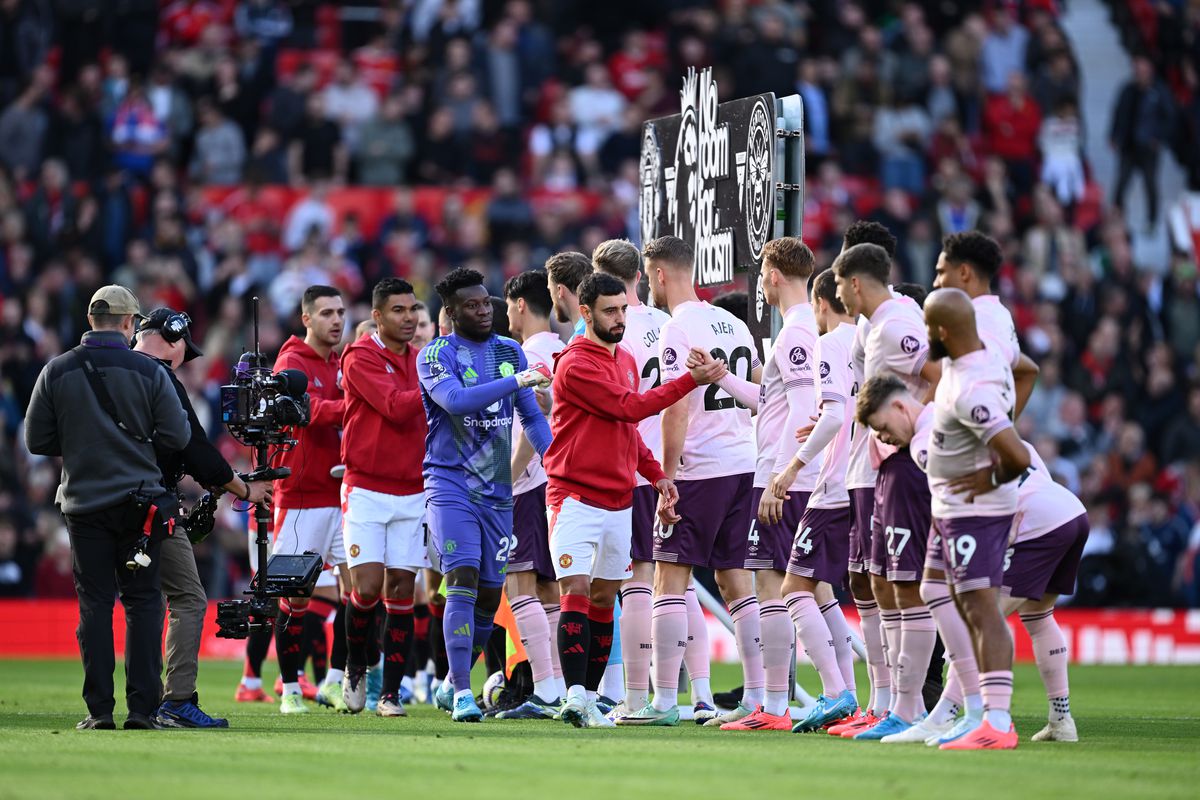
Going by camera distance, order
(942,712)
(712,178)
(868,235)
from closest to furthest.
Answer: (942,712)
(868,235)
(712,178)

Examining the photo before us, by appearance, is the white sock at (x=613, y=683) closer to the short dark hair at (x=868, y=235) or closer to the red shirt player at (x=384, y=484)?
the red shirt player at (x=384, y=484)

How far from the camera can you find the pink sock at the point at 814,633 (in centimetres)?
1092

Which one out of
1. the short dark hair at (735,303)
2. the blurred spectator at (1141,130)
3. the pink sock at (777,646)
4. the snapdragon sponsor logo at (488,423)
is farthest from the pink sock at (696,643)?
the blurred spectator at (1141,130)

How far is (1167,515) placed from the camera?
22594 millimetres

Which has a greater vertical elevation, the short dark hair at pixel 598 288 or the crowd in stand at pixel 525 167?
the crowd in stand at pixel 525 167

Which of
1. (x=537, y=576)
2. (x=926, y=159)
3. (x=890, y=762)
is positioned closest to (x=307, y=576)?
(x=537, y=576)

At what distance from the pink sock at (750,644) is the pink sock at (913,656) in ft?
5.14

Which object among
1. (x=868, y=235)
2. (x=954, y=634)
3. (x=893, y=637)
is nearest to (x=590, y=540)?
(x=893, y=637)

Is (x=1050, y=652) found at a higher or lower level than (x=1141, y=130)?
lower

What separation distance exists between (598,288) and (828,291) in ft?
4.59

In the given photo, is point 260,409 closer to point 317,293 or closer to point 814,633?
point 317,293

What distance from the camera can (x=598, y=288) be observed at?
1078 centimetres

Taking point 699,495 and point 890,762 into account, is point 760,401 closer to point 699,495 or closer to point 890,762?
point 699,495

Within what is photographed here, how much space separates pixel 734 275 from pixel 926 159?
47.8 feet
